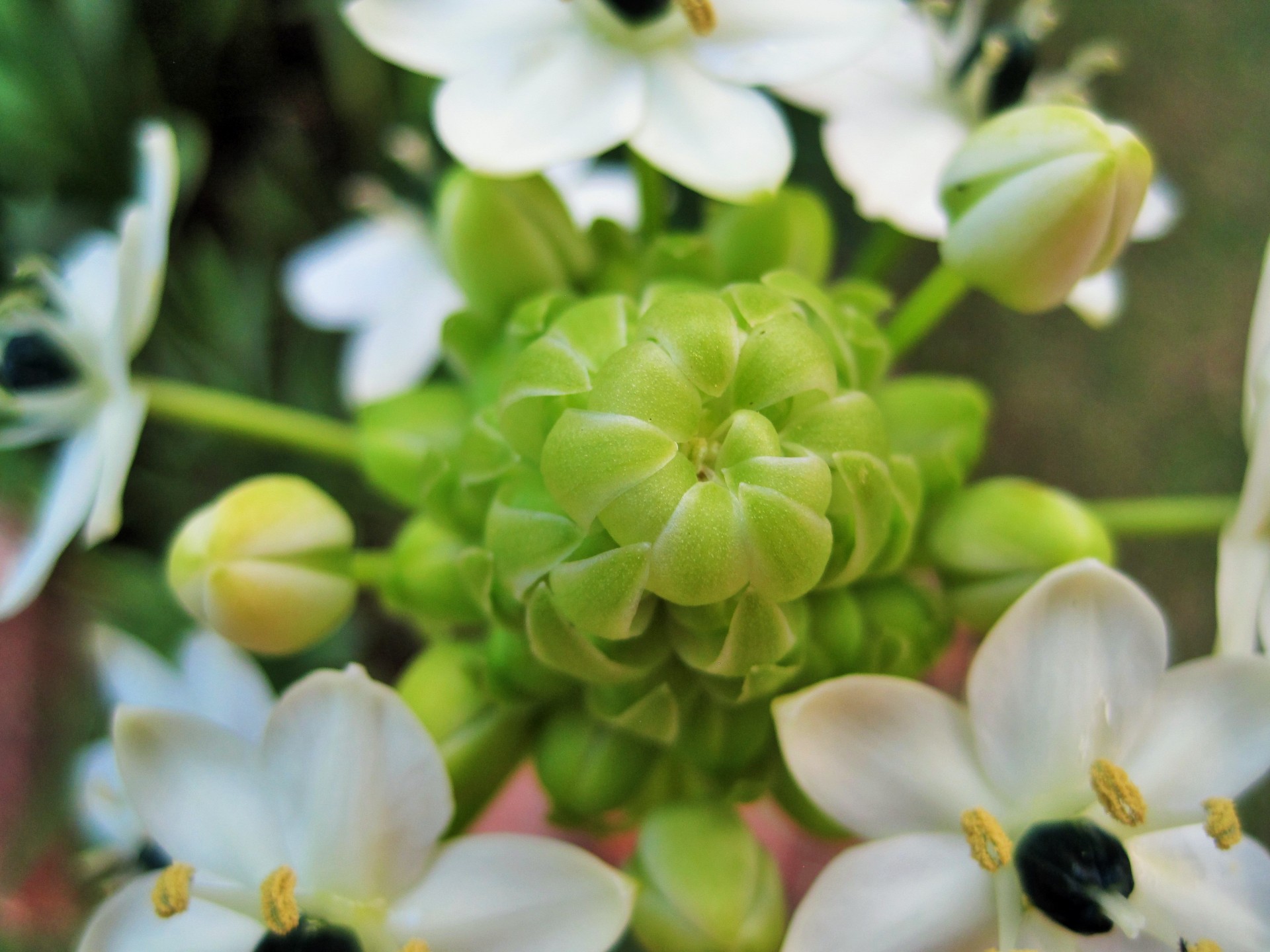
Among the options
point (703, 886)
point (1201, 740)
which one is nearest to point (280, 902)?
point (703, 886)

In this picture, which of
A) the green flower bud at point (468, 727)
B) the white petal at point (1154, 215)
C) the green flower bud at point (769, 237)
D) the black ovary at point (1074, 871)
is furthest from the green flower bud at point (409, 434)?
the white petal at point (1154, 215)

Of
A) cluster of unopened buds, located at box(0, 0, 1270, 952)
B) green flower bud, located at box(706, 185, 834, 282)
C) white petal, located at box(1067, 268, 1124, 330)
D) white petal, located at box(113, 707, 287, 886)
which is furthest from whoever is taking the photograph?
white petal, located at box(1067, 268, 1124, 330)

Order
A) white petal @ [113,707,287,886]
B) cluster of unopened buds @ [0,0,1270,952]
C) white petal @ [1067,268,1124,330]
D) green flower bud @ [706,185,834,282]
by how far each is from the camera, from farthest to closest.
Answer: white petal @ [1067,268,1124,330], green flower bud @ [706,185,834,282], white petal @ [113,707,287,886], cluster of unopened buds @ [0,0,1270,952]

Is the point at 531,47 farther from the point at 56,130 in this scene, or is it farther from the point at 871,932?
the point at 56,130

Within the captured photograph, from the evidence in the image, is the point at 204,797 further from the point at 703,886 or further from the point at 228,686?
the point at 703,886

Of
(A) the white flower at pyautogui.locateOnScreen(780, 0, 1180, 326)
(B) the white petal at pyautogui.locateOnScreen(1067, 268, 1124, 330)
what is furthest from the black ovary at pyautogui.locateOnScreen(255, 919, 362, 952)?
(B) the white petal at pyautogui.locateOnScreen(1067, 268, 1124, 330)

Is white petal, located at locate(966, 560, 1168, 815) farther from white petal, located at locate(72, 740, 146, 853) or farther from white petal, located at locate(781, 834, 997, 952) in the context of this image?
white petal, located at locate(72, 740, 146, 853)
